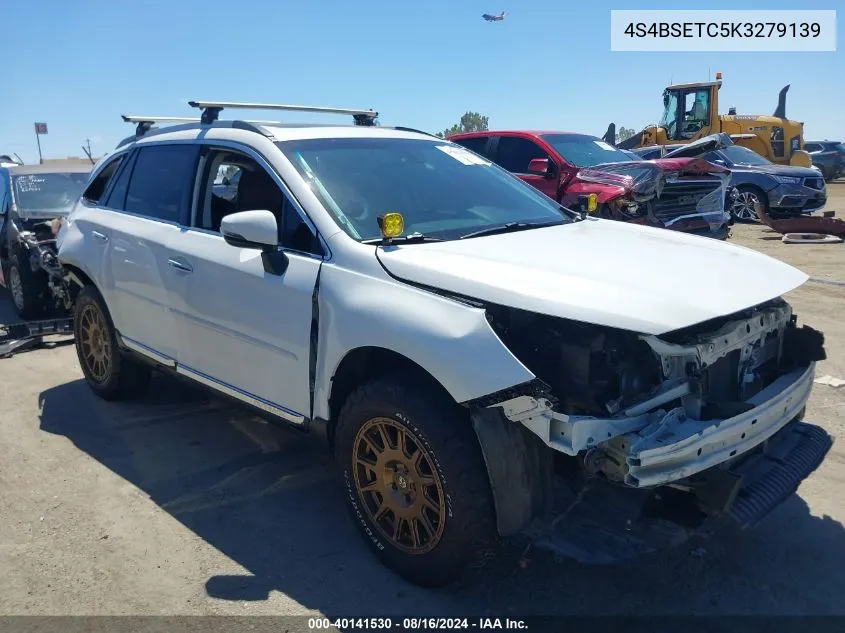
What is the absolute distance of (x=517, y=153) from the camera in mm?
10867

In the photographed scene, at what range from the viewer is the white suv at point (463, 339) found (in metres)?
2.61

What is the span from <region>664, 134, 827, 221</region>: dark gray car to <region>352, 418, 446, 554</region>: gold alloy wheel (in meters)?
13.3

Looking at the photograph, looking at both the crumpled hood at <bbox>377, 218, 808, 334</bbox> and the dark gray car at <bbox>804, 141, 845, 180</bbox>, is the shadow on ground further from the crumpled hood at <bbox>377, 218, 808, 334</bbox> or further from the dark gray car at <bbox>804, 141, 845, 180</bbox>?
the dark gray car at <bbox>804, 141, 845, 180</bbox>

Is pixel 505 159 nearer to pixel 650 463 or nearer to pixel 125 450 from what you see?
pixel 125 450

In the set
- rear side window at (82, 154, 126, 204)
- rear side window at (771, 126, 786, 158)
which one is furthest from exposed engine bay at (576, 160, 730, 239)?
rear side window at (771, 126, 786, 158)

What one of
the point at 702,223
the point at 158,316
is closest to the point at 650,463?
the point at 158,316

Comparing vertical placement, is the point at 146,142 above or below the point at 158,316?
above

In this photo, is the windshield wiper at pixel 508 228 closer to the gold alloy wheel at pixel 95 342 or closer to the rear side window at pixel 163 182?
the rear side window at pixel 163 182

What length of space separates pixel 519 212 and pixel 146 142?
102 inches

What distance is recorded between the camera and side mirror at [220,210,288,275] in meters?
3.25

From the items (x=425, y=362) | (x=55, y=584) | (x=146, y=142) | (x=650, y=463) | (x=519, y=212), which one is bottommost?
(x=55, y=584)

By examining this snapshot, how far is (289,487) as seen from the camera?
403 cm

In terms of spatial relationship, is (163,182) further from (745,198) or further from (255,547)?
(745,198)

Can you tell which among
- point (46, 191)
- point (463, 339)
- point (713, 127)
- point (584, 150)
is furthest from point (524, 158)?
point (713, 127)
